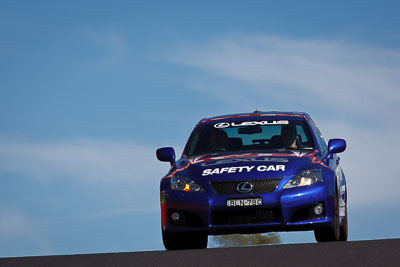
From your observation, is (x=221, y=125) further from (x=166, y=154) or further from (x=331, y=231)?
(x=331, y=231)

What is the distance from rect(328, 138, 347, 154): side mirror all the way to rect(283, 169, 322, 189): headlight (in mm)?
1100

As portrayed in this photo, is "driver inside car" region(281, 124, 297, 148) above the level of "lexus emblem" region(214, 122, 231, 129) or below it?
below

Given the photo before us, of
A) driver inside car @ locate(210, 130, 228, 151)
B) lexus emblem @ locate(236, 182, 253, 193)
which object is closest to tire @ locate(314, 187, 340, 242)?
lexus emblem @ locate(236, 182, 253, 193)

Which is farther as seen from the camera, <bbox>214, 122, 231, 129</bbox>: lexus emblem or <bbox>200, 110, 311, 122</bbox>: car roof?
<bbox>200, 110, 311, 122</bbox>: car roof

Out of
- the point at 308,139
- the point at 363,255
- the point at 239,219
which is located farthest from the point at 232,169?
the point at 363,255

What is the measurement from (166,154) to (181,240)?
52.7 inches

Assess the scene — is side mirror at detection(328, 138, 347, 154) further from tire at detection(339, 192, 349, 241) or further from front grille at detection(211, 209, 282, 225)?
front grille at detection(211, 209, 282, 225)

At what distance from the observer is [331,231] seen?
10961mm

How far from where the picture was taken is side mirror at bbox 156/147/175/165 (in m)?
12.1

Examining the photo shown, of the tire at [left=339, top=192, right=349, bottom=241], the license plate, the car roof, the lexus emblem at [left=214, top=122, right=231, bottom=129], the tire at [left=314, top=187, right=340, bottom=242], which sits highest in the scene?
the car roof

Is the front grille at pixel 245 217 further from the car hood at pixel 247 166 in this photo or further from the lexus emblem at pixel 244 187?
the car hood at pixel 247 166

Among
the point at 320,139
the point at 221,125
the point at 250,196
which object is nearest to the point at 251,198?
the point at 250,196

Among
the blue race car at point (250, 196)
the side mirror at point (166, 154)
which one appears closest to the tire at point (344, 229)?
the blue race car at point (250, 196)

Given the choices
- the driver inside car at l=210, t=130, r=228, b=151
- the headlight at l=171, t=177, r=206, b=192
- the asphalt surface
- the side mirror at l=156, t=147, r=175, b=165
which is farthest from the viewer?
the driver inside car at l=210, t=130, r=228, b=151
